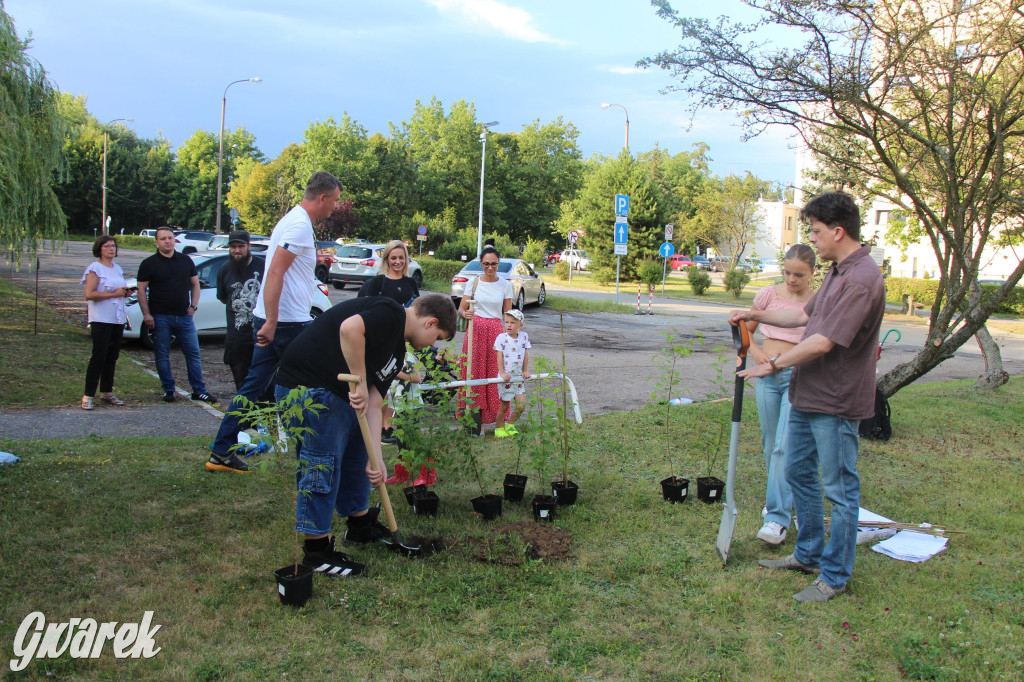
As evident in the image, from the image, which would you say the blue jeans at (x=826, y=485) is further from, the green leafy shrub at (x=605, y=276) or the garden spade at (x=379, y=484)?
the green leafy shrub at (x=605, y=276)

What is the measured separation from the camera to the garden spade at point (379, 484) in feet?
11.4

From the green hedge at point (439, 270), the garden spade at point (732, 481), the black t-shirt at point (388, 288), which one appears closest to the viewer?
the garden spade at point (732, 481)

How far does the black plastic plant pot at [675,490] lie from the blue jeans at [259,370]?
2.87 m

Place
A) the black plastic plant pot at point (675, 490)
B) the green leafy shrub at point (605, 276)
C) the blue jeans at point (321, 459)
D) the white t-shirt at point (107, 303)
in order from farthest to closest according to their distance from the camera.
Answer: the green leafy shrub at point (605, 276), the white t-shirt at point (107, 303), the black plastic plant pot at point (675, 490), the blue jeans at point (321, 459)

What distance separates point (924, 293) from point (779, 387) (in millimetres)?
31925

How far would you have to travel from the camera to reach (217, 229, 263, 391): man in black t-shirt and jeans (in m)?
6.51

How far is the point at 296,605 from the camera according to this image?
339 centimetres

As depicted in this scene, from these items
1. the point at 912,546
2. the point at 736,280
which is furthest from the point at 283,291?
the point at 736,280

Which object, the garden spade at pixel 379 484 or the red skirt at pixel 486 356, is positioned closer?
the garden spade at pixel 379 484

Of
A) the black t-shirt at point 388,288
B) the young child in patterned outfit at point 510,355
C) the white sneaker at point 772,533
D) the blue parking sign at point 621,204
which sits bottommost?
the white sneaker at point 772,533

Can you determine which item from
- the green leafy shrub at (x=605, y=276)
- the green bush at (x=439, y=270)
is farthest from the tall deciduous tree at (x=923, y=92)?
the green leafy shrub at (x=605, y=276)

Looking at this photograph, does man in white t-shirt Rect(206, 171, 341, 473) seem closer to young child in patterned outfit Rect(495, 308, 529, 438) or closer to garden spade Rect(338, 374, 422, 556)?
garden spade Rect(338, 374, 422, 556)

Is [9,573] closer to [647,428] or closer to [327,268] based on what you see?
[647,428]

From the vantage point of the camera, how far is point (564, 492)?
4.91 m
